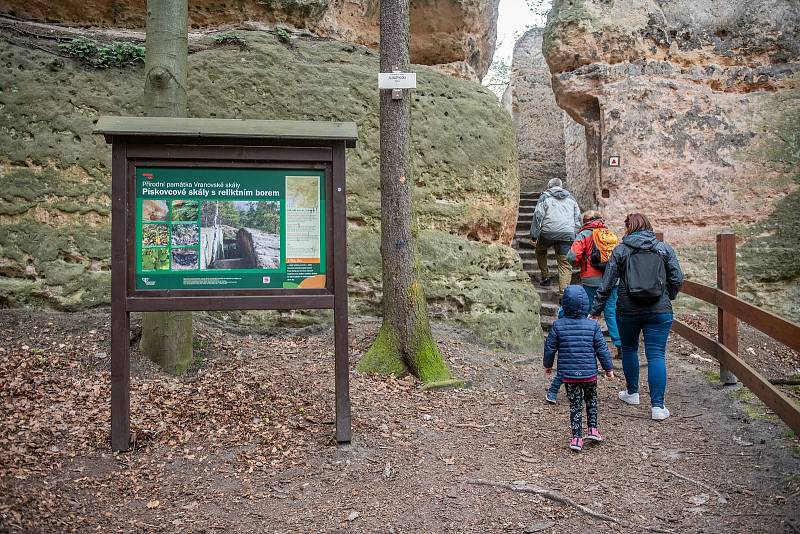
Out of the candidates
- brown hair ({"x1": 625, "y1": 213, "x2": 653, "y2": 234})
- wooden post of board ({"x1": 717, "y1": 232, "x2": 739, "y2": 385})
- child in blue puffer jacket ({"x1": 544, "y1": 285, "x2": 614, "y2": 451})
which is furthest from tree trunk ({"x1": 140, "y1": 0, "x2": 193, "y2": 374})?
wooden post of board ({"x1": 717, "y1": 232, "x2": 739, "y2": 385})

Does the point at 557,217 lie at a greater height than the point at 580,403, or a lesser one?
greater

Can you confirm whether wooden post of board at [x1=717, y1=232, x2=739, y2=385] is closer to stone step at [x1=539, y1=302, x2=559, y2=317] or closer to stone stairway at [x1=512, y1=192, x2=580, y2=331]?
stone stairway at [x1=512, y1=192, x2=580, y2=331]

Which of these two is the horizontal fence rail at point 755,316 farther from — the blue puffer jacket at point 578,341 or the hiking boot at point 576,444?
the hiking boot at point 576,444

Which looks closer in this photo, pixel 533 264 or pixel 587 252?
pixel 587 252

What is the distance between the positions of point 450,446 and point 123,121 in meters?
3.27

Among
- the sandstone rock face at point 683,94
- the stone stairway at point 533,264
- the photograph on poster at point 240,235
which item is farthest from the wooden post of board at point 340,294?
the sandstone rock face at point 683,94

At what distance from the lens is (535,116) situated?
2097 centimetres

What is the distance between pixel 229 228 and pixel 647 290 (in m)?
3.45

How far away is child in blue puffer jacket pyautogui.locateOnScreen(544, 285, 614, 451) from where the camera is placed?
4879mm

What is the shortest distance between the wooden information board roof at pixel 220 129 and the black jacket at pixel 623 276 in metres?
2.66

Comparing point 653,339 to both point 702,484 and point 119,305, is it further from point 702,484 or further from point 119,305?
point 119,305

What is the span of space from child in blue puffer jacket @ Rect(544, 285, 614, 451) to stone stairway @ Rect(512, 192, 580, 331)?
15.2 feet

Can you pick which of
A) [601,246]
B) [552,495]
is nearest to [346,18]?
[601,246]

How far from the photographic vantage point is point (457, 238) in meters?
8.59
